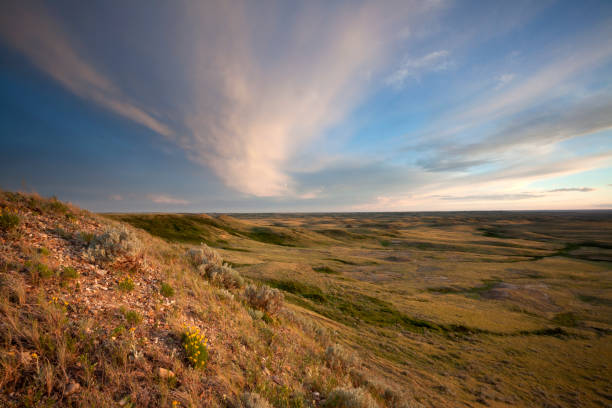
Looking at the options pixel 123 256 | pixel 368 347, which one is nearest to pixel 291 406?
pixel 123 256

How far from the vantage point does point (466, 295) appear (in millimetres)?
29453

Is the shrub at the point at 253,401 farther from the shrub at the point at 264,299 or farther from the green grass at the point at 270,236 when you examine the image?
the green grass at the point at 270,236

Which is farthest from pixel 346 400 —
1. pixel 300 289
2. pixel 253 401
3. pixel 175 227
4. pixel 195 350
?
pixel 175 227

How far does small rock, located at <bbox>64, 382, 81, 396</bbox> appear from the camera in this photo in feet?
10.9

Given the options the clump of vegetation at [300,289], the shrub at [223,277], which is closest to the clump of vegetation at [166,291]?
the shrub at [223,277]

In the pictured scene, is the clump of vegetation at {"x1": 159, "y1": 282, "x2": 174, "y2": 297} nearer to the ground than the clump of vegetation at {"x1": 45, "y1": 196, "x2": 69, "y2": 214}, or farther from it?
nearer to the ground

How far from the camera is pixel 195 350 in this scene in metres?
4.89

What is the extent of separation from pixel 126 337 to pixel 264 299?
18.7ft

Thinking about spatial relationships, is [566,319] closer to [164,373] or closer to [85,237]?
[164,373]

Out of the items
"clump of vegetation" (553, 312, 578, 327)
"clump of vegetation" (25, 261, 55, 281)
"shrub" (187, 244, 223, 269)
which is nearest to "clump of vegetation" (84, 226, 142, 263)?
"clump of vegetation" (25, 261, 55, 281)

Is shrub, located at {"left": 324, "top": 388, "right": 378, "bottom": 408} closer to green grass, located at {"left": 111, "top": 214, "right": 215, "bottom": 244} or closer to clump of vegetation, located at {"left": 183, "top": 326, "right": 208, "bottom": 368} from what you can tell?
clump of vegetation, located at {"left": 183, "top": 326, "right": 208, "bottom": 368}

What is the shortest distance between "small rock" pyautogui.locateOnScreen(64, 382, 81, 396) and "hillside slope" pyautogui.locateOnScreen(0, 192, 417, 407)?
0.01m

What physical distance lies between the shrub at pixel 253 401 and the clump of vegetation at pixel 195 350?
111 cm

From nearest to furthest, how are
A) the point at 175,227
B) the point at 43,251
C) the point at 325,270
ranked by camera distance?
the point at 43,251 → the point at 325,270 → the point at 175,227
